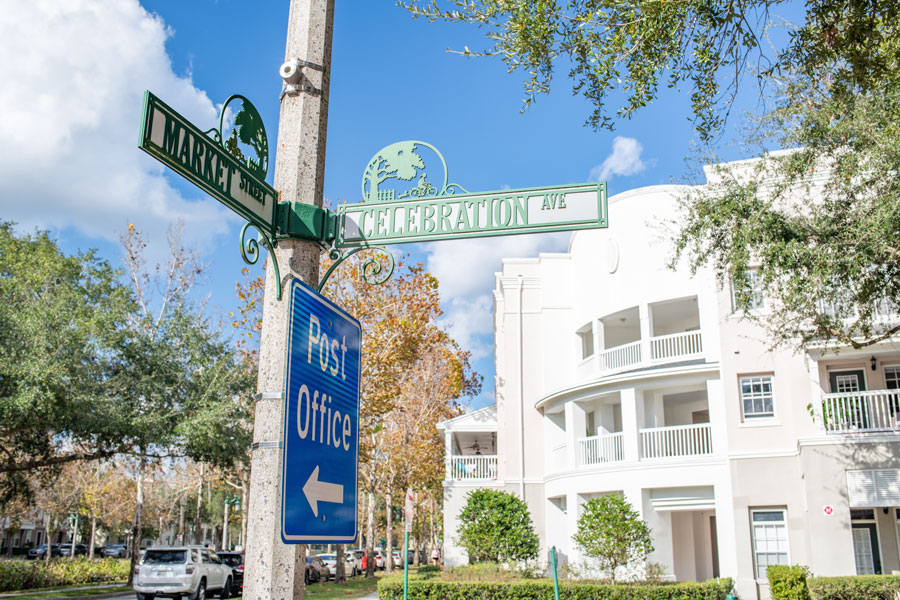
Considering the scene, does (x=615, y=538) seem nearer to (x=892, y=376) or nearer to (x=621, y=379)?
(x=621, y=379)

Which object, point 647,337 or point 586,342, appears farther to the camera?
point 586,342

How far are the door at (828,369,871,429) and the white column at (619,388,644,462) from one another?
5.92 m

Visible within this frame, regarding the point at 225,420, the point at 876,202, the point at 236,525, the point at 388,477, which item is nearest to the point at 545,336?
the point at 388,477

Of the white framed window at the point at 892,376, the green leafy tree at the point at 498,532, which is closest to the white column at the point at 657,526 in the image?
the green leafy tree at the point at 498,532

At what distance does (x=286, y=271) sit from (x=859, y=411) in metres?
22.8

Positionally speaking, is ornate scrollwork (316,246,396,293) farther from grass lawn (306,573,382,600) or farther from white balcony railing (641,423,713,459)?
grass lawn (306,573,382,600)

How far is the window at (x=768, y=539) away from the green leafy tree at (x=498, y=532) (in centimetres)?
681

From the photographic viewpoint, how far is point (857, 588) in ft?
59.9

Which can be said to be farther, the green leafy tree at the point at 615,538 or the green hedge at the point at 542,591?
the green leafy tree at the point at 615,538

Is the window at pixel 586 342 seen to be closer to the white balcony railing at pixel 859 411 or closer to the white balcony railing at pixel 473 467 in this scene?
the white balcony railing at pixel 473 467

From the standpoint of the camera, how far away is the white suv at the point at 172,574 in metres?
22.2

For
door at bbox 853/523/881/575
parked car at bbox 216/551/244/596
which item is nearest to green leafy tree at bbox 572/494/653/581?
door at bbox 853/523/881/575

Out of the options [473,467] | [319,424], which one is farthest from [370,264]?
[473,467]

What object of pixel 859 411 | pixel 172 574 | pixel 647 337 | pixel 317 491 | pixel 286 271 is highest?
pixel 647 337
